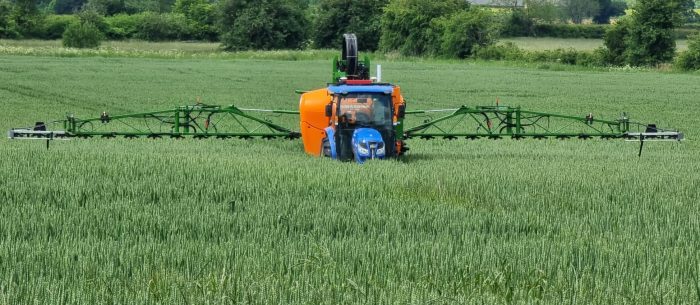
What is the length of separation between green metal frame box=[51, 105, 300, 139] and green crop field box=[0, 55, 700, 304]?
59 cm

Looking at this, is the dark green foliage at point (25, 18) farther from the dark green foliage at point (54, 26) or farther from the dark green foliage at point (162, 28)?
the dark green foliage at point (162, 28)

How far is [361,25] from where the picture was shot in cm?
10156

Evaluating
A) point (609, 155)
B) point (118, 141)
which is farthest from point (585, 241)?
point (118, 141)

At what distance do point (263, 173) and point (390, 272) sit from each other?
6.13 metres

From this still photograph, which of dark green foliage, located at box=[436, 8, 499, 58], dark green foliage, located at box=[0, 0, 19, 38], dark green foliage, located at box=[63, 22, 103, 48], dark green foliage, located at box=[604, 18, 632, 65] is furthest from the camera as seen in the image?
dark green foliage, located at box=[0, 0, 19, 38]

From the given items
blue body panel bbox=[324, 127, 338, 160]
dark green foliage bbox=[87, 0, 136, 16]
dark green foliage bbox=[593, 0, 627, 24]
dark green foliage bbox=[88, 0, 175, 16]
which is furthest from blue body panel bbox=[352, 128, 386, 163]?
dark green foliage bbox=[593, 0, 627, 24]

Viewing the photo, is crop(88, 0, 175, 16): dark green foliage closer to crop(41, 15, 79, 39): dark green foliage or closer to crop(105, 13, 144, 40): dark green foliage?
crop(105, 13, 144, 40): dark green foliage

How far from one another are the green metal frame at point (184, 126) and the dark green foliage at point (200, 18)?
88.0 meters

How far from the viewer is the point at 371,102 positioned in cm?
1593

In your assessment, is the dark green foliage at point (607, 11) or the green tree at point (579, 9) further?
the dark green foliage at point (607, 11)

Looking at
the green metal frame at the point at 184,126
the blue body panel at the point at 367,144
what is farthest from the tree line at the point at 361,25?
the blue body panel at the point at 367,144

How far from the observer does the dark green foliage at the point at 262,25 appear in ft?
324

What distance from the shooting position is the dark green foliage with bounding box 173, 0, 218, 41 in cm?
11506

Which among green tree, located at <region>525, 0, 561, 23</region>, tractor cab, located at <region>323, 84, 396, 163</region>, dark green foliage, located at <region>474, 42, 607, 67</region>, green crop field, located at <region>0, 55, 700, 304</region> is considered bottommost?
dark green foliage, located at <region>474, 42, 607, 67</region>
